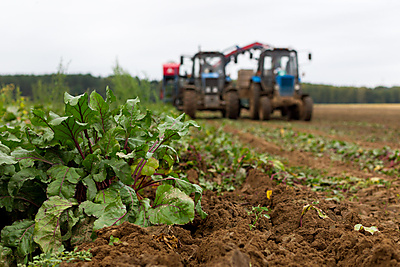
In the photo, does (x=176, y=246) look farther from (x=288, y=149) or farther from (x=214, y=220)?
(x=288, y=149)

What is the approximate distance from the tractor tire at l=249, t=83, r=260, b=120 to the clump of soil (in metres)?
13.6

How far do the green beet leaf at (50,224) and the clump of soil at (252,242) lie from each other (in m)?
0.36

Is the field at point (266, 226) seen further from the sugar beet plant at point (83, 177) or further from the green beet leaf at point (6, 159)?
the green beet leaf at point (6, 159)

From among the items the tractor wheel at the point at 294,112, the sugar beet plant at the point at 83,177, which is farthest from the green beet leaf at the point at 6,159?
the tractor wheel at the point at 294,112

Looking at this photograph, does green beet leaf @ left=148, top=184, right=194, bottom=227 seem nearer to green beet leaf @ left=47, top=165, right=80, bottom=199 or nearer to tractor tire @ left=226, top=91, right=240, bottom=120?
green beet leaf @ left=47, top=165, right=80, bottom=199

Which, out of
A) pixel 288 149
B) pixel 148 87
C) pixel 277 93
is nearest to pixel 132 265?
pixel 288 149

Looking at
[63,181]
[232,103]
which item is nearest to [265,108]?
[232,103]

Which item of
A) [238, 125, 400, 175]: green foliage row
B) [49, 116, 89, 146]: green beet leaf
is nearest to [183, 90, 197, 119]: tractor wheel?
[238, 125, 400, 175]: green foliage row

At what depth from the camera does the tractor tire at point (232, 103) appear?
16.1 meters

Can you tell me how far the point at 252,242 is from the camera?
204 cm

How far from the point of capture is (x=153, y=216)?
2.29 m

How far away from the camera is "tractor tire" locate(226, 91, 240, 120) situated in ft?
52.7

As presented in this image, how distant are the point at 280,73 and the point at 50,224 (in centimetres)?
1476

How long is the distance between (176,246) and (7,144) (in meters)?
1.47
